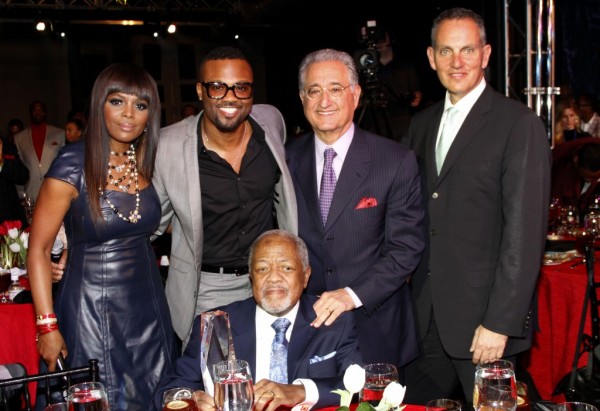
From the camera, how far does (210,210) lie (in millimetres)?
2871

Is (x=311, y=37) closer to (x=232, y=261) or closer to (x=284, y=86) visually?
(x=284, y=86)

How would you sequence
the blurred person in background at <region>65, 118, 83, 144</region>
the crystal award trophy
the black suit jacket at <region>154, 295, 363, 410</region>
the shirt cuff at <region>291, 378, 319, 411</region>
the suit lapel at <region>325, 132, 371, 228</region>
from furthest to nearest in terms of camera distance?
the blurred person in background at <region>65, 118, 83, 144</region> < the suit lapel at <region>325, 132, 371, 228</region> < the black suit jacket at <region>154, 295, 363, 410</region> < the shirt cuff at <region>291, 378, 319, 411</region> < the crystal award trophy

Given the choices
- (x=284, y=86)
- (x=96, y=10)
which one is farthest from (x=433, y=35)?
(x=284, y=86)

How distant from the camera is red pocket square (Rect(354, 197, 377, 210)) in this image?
2650 millimetres

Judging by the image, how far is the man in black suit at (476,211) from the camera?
2.43 meters

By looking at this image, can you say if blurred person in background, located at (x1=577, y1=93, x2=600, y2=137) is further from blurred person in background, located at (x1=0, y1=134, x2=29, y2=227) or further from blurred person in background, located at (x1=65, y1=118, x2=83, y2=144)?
blurred person in background, located at (x1=0, y1=134, x2=29, y2=227)

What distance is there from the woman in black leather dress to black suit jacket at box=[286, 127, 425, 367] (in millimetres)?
673

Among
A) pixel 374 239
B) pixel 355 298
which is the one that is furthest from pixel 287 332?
pixel 374 239

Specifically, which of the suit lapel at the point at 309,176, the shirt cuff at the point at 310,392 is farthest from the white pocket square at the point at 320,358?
the suit lapel at the point at 309,176

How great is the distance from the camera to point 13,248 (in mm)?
3906

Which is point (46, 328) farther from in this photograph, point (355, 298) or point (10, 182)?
point (10, 182)

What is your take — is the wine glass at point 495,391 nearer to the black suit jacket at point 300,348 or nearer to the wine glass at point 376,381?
the wine glass at point 376,381

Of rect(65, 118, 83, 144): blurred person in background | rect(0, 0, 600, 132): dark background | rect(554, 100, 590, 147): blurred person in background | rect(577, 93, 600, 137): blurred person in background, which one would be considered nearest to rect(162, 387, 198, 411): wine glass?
rect(0, 0, 600, 132): dark background

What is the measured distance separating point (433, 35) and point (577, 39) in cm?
664
